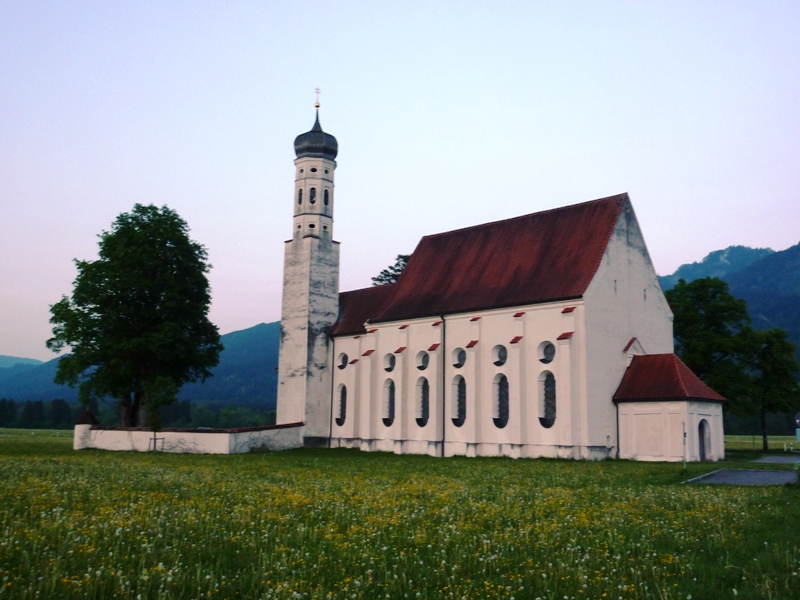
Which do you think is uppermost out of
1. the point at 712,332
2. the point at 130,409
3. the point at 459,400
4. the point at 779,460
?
the point at 712,332

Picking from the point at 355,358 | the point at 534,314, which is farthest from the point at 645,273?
the point at 355,358

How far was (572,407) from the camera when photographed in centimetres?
3650

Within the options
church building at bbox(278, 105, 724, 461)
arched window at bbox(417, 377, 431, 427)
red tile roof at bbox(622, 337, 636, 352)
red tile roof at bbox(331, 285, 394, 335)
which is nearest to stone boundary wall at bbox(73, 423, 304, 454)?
church building at bbox(278, 105, 724, 461)

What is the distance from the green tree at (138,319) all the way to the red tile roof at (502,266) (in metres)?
10.4

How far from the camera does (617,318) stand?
3922 cm

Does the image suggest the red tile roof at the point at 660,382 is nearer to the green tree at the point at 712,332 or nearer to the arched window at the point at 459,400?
the arched window at the point at 459,400

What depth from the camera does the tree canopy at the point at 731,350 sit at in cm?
4900

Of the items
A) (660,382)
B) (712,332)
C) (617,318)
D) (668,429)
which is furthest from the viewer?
(712,332)

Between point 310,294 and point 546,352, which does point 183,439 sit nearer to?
point 310,294

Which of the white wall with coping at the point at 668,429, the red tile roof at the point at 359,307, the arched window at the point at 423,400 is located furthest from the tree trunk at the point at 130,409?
the white wall with coping at the point at 668,429

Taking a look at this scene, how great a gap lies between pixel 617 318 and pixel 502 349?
6.21 meters

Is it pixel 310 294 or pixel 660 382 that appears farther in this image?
pixel 310 294

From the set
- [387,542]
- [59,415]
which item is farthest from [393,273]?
[59,415]

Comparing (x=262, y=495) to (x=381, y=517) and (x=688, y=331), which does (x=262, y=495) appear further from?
(x=688, y=331)
